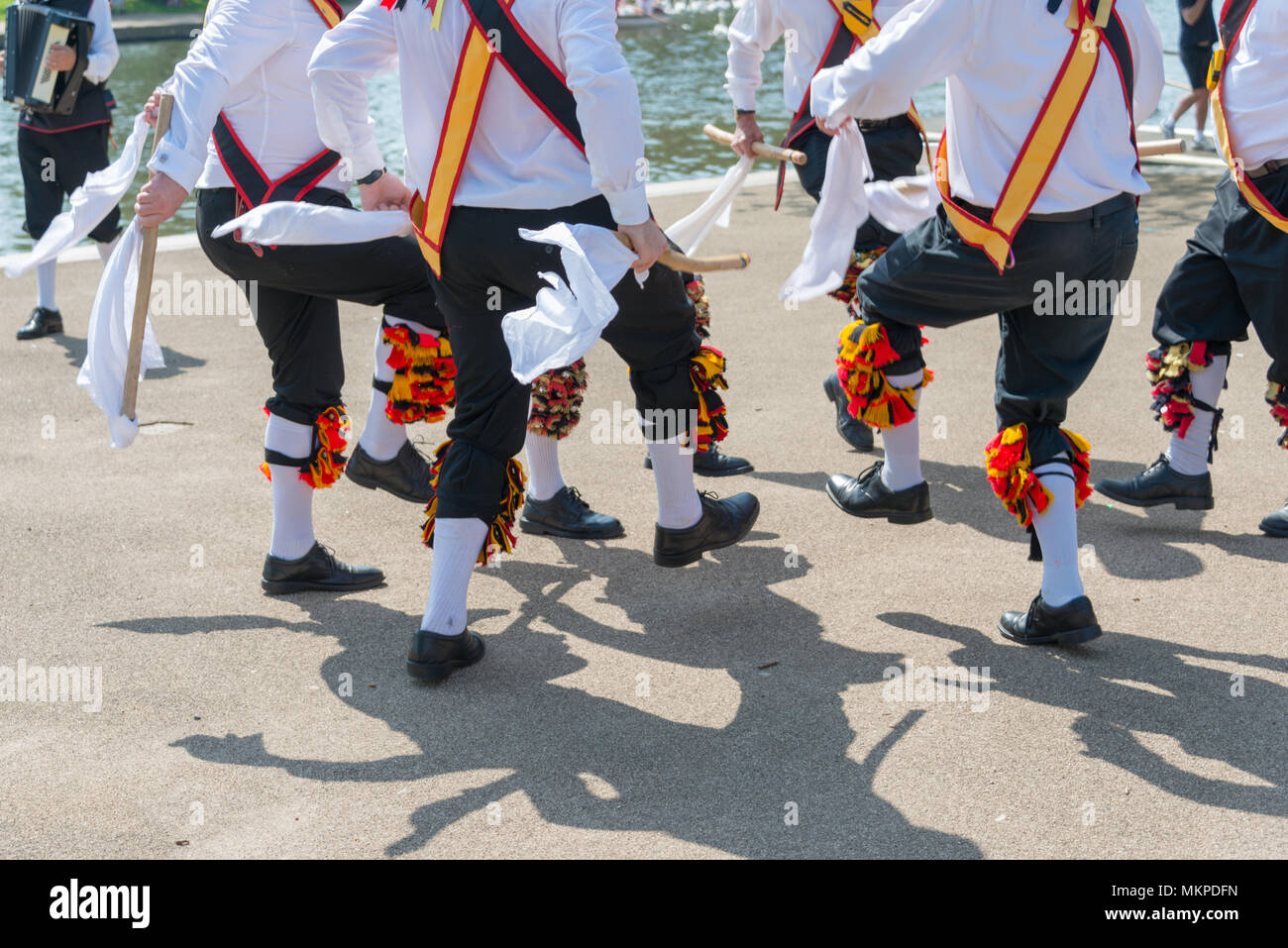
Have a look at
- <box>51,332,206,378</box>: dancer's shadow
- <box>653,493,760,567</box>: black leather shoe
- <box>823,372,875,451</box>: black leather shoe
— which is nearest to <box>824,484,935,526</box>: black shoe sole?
<box>653,493,760,567</box>: black leather shoe

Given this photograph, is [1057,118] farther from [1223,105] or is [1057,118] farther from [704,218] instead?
[704,218]

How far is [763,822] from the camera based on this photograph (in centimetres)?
302

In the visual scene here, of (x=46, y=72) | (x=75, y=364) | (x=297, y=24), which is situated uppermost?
(x=297, y=24)

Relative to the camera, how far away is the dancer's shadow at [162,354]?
665 cm

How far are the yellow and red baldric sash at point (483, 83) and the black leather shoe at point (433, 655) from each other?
109 cm

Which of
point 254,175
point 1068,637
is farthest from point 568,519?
point 1068,637

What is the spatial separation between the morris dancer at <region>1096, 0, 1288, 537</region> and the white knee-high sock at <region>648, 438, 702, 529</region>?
1.69 m

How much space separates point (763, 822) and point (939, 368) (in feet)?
12.6

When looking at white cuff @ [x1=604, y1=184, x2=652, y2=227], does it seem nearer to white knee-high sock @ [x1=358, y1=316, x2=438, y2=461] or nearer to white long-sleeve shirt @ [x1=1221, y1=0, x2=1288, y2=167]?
white knee-high sock @ [x1=358, y1=316, x2=438, y2=461]

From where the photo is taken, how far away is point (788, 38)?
539cm

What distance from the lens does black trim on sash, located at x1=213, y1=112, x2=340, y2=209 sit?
4.03 m

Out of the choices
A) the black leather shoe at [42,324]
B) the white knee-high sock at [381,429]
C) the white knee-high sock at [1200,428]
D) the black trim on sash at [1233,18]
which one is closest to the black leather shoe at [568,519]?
the white knee-high sock at [381,429]

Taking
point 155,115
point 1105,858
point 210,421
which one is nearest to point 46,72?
point 210,421
